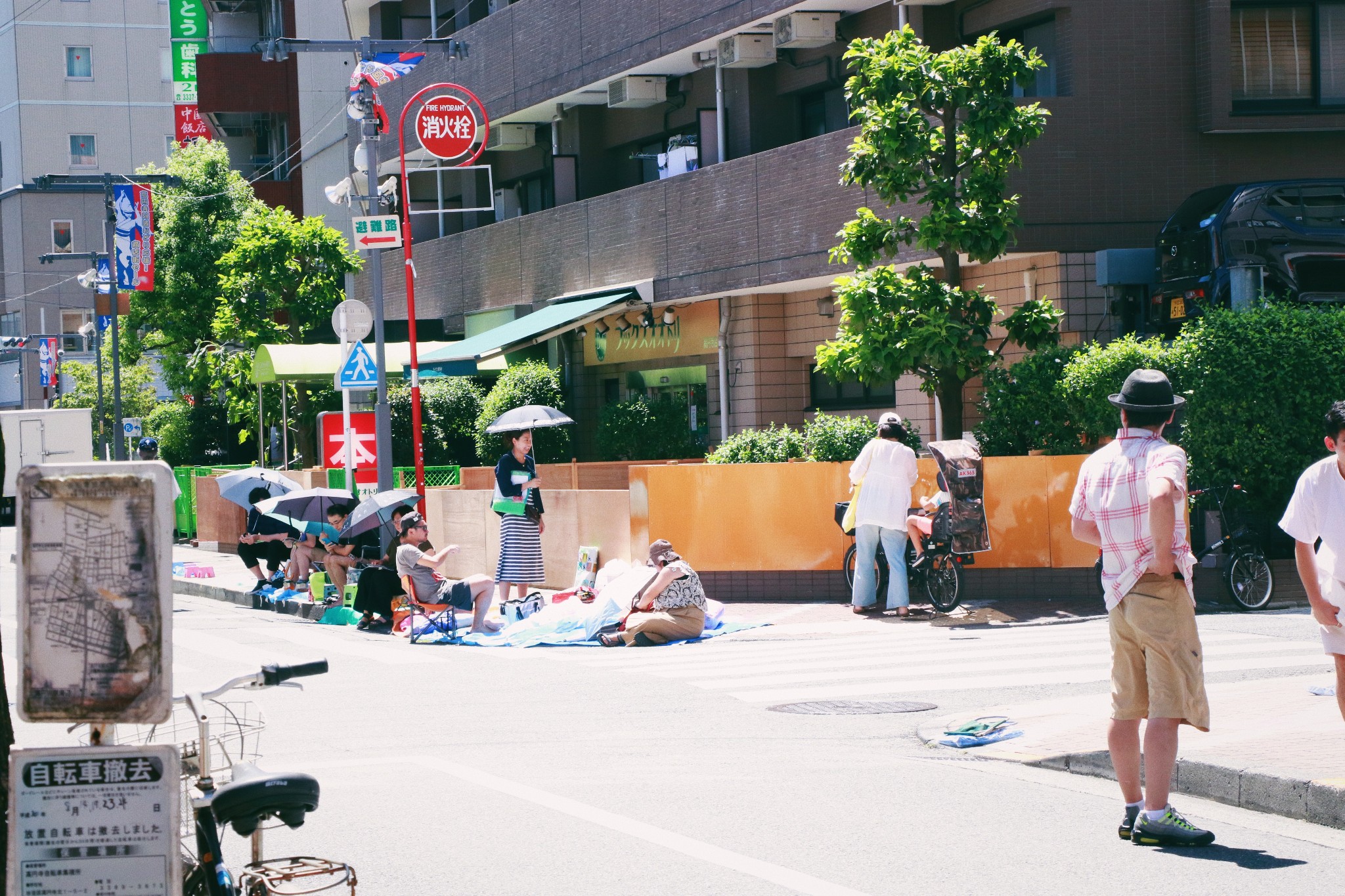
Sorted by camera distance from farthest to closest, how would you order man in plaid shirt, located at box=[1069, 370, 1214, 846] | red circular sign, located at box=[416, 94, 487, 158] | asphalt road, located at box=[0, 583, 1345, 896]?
red circular sign, located at box=[416, 94, 487, 158] < man in plaid shirt, located at box=[1069, 370, 1214, 846] < asphalt road, located at box=[0, 583, 1345, 896]

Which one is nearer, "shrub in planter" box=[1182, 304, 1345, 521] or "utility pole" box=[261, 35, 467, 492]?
"shrub in planter" box=[1182, 304, 1345, 521]

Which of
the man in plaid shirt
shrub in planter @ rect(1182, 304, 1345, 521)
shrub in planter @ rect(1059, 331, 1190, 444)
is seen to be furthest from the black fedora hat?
shrub in planter @ rect(1182, 304, 1345, 521)

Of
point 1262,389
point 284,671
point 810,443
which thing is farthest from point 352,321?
point 284,671

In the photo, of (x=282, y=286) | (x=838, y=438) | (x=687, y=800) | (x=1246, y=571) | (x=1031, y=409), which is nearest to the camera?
(x=687, y=800)

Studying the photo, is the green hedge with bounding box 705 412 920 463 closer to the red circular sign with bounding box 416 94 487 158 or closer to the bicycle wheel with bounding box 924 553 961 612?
the bicycle wheel with bounding box 924 553 961 612

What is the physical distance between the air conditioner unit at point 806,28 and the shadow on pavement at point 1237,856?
1707 cm

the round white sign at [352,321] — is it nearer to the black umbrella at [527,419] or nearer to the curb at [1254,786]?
the black umbrella at [527,419]

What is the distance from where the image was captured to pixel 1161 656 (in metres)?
6.44

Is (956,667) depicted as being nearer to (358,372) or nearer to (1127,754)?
(1127,754)

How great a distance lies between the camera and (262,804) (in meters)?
4.50

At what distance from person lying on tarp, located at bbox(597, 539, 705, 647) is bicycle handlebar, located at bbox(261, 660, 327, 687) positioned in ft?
30.7

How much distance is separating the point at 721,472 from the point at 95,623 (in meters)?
13.6

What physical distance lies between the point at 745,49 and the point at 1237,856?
18398mm

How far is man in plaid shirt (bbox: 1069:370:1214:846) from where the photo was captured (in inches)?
253
